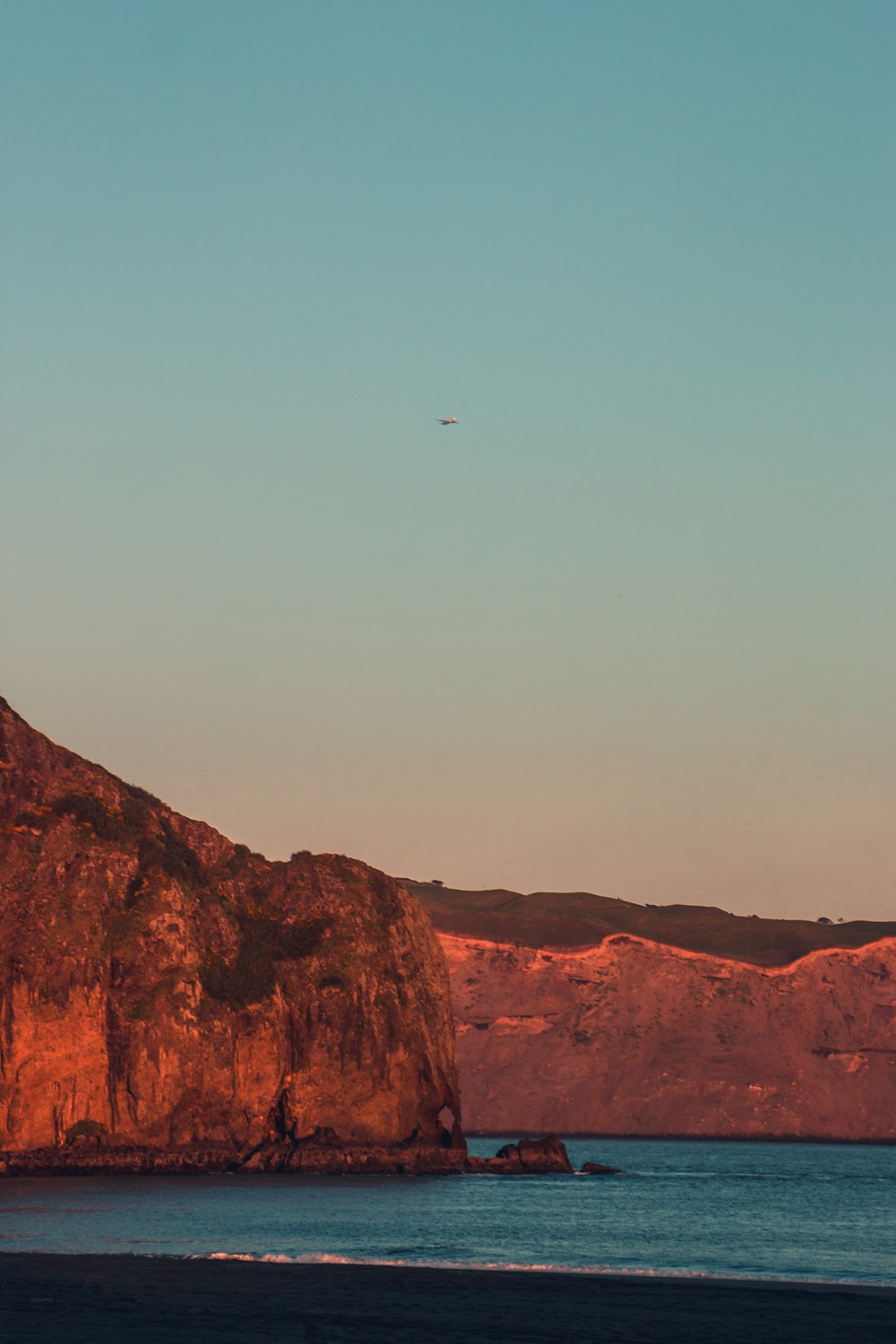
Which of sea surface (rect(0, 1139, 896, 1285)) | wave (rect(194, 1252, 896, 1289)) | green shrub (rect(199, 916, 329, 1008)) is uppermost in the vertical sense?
green shrub (rect(199, 916, 329, 1008))

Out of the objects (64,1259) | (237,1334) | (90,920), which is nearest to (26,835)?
(90,920)

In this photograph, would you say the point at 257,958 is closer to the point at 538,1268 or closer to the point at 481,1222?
the point at 481,1222

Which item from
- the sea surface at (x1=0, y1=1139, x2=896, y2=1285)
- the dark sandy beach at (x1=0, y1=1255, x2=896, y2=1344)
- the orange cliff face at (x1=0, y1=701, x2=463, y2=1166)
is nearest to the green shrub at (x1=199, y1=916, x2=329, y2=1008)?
the orange cliff face at (x1=0, y1=701, x2=463, y2=1166)

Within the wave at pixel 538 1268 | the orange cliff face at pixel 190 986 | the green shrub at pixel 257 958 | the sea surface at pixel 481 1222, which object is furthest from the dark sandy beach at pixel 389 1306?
the green shrub at pixel 257 958

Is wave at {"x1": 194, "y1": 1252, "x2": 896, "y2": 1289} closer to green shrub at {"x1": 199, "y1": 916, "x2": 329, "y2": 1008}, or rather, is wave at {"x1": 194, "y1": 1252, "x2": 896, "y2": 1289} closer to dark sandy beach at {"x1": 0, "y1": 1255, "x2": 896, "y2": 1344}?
dark sandy beach at {"x1": 0, "y1": 1255, "x2": 896, "y2": 1344}

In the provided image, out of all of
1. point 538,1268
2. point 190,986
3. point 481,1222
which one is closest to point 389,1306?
point 538,1268

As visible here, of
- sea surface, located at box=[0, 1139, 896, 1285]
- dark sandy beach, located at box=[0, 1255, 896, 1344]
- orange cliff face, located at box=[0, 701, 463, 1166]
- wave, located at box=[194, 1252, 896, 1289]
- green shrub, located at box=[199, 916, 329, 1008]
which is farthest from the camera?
green shrub, located at box=[199, 916, 329, 1008]

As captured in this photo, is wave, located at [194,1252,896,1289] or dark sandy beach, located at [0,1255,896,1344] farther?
wave, located at [194,1252,896,1289]
